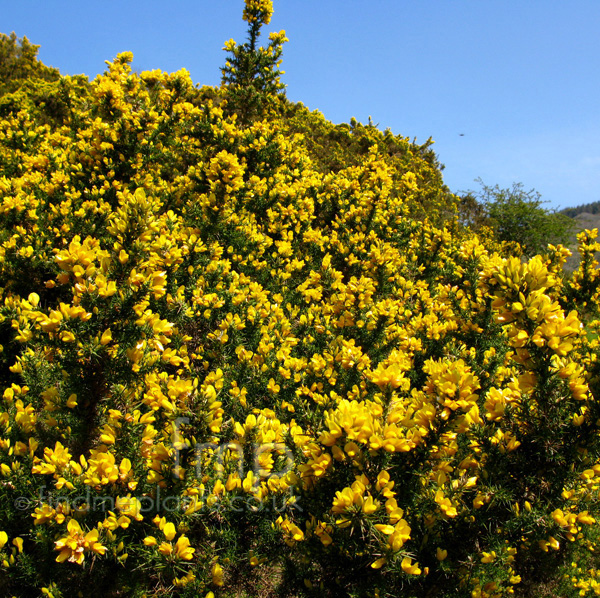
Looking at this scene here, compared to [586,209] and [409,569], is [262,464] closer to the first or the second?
[409,569]

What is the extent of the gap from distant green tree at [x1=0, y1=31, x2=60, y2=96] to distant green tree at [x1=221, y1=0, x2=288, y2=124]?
10.2 m

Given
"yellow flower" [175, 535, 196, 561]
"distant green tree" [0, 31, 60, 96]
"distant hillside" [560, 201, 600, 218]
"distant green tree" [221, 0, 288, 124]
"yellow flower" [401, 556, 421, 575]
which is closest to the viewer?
"yellow flower" [401, 556, 421, 575]

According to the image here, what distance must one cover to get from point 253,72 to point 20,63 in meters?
13.2

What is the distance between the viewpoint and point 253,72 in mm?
7922

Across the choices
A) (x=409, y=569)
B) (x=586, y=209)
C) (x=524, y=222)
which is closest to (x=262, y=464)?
(x=409, y=569)

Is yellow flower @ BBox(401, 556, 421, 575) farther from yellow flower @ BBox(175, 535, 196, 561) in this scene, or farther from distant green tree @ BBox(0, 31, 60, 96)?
distant green tree @ BBox(0, 31, 60, 96)

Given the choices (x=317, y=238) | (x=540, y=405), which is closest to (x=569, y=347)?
(x=540, y=405)

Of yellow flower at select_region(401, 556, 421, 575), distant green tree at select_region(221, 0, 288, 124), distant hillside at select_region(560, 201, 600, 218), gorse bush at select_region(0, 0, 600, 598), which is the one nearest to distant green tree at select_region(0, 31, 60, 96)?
distant green tree at select_region(221, 0, 288, 124)

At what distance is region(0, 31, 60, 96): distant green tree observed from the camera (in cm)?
1448

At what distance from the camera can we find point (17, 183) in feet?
15.7

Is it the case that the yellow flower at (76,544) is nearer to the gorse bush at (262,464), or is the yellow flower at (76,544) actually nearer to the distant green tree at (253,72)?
the gorse bush at (262,464)

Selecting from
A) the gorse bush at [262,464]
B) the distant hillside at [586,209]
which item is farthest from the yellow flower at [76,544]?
the distant hillside at [586,209]

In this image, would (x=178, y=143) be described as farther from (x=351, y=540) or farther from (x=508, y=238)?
(x=508, y=238)

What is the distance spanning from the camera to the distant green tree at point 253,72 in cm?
759
